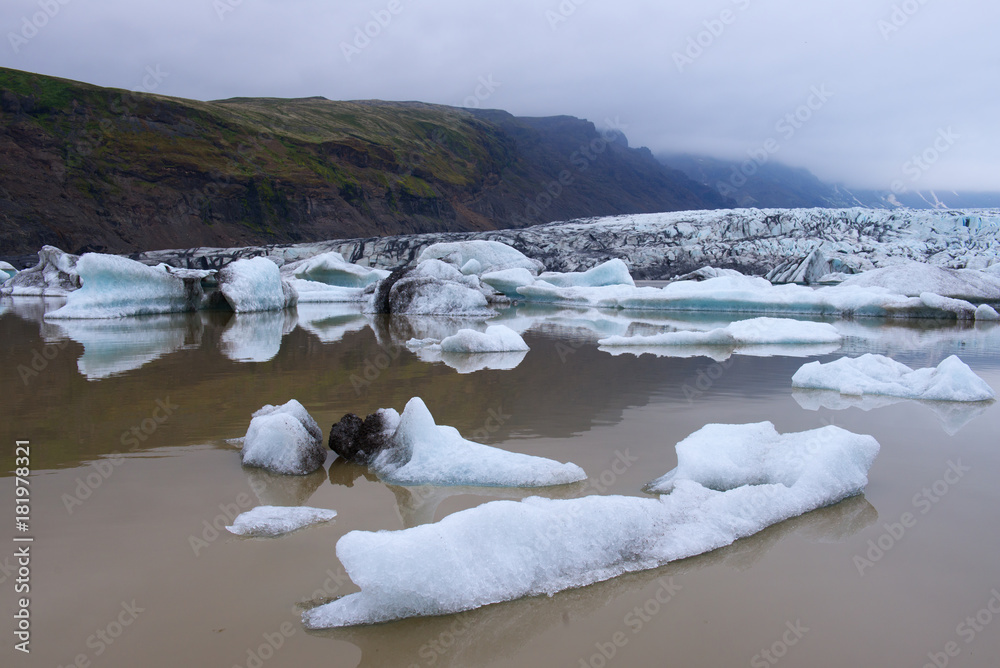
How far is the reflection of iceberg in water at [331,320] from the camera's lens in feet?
27.5

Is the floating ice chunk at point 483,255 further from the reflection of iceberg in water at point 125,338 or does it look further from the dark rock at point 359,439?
the dark rock at point 359,439

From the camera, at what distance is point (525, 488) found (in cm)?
247

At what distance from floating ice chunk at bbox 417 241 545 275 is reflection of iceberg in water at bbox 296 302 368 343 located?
3.23 metres

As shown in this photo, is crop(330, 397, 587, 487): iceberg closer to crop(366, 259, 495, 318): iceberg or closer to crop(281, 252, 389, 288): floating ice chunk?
crop(366, 259, 495, 318): iceberg

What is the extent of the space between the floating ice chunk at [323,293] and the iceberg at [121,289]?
12.4 ft

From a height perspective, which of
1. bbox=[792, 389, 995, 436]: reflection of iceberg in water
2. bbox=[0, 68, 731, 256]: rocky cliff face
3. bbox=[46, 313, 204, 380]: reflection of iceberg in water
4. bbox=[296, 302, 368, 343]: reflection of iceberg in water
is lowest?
bbox=[296, 302, 368, 343]: reflection of iceberg in water

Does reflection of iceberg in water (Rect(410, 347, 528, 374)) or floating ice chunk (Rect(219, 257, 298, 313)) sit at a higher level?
floating ice chunk (Rect(219, 257, 298, 313))

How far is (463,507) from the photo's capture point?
2285mm

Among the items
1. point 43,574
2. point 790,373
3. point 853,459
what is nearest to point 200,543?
point 43,574

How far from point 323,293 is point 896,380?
12833mm

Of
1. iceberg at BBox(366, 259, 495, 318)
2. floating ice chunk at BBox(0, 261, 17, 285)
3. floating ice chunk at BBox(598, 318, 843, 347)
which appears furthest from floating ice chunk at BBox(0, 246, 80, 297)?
floating ice chunk at BBox(598, 318, 843, 347)

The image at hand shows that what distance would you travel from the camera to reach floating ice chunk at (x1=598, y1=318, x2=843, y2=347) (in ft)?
22.5

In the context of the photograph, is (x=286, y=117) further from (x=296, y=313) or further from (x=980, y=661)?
(x=980, y=661)

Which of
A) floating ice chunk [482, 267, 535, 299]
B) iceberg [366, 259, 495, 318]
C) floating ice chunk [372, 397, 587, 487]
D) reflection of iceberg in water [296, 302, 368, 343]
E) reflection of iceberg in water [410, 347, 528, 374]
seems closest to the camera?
floating ice chunk [372, 397, 587, 487]
